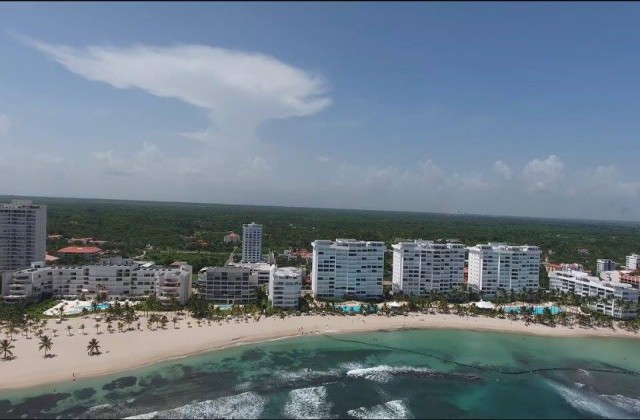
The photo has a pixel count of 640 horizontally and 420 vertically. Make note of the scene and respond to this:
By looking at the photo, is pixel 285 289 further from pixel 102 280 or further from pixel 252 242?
pixel 252 242

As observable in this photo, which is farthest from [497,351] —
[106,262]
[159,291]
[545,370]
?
[106,262]

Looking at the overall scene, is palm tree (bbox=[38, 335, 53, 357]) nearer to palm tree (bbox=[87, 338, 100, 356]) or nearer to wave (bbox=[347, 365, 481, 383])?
palm tree (bbox=[87, 338, 100, 356])

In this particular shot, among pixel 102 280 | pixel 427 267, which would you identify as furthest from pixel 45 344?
pixel 427 267

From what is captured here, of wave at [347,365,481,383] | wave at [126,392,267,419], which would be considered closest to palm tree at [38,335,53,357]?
wave at [126,392,267,419]

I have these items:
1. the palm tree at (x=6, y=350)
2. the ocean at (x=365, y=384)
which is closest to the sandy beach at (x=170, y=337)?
the palm tree at (x=6, y=350)

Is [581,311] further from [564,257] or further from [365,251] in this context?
[564,257]

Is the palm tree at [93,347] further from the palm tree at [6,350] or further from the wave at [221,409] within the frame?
the wave at [221,409]
